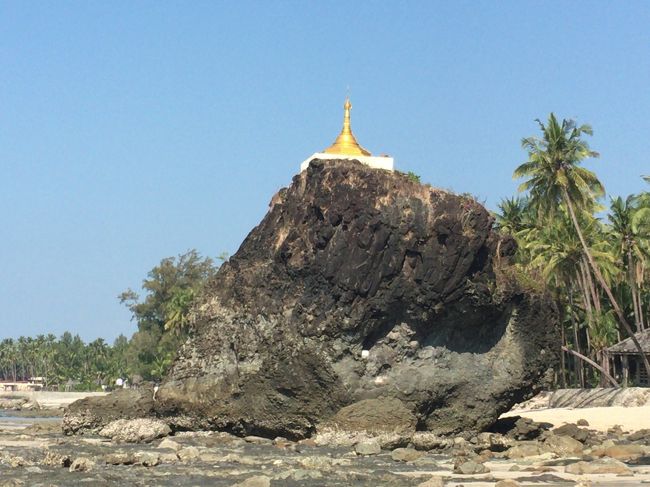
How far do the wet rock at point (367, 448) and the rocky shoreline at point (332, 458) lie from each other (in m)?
0.03

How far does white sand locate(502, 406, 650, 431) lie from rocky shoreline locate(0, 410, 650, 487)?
1270mm

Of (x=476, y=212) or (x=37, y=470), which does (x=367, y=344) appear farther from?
(x=37, y=470)

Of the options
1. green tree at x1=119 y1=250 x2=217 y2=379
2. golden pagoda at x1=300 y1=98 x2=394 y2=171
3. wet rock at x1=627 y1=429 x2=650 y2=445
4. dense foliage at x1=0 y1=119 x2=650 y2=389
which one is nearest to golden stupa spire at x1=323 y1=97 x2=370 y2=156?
golden pagoda at x1=300 y1=98 x2=394 y2=171

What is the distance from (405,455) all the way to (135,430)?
964 centimetres

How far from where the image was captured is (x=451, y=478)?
63.4ft

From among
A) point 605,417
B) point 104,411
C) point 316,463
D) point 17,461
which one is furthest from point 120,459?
point 605,417

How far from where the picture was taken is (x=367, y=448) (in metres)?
25.0

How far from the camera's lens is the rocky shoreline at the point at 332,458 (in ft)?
63.3

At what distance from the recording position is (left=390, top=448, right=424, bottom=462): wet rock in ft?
A: 77.3

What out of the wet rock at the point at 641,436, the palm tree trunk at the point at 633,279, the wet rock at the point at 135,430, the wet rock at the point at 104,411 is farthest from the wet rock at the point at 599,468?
the palm tree trunk at the point at 633,279

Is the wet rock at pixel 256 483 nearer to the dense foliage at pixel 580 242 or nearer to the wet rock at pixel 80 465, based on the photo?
the wet rock at pixel 80 465

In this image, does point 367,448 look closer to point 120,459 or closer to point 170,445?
point 170,445

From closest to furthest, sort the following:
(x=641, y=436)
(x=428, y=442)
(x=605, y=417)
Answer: (x=428, y=442)
(x=641, y=436)
(x=605, y=417)

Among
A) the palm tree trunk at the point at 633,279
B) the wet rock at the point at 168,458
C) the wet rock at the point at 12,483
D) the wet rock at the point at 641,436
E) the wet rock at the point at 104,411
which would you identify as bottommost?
the wet rock at the point at 641,436
